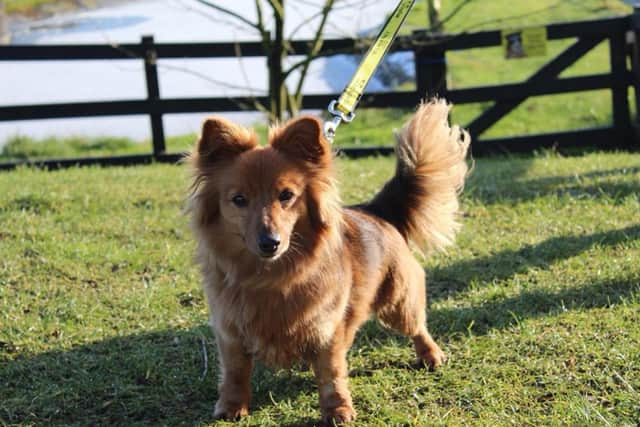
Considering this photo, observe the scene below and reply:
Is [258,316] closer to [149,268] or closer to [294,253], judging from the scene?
[294,253]

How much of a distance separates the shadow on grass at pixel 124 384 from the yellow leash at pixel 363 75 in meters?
1.35

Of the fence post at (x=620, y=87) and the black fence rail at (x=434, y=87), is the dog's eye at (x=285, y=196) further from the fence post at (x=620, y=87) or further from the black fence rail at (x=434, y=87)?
the fence post at (x=620, y=87)

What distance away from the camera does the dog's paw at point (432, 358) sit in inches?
161

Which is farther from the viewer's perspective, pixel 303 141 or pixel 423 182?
pixel 423 182

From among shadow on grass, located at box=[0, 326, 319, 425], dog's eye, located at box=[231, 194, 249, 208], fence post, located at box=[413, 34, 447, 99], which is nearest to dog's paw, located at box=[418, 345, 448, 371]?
shadow on grass, located at box=[0, 326, 319, 425]

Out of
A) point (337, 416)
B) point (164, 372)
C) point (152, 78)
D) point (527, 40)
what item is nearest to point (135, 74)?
point (152, 78)

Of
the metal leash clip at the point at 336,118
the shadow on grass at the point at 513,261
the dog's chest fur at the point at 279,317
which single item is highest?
the metal leash clip at the point at 336,118

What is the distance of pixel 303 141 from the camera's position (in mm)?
3535

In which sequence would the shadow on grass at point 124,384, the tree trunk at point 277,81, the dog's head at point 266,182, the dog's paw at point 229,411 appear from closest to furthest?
1. the dog's head at point 266,182
2. the dog's paw at point 229,411
3. the shadow on grass at point 124,384
4. the tree trunk at point 277,81

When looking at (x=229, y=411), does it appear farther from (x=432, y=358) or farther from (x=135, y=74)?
(x=135, y=74)

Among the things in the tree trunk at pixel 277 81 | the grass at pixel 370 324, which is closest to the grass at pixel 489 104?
the tree trunk at pixel 277 81

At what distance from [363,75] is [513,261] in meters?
1.98

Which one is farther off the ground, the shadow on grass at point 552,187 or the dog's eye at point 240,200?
the dog's eye at point 240,200

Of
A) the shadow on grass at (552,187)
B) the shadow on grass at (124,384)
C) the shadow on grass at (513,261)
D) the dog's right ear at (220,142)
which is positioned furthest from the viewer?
the shadow on grass at (552,187)
